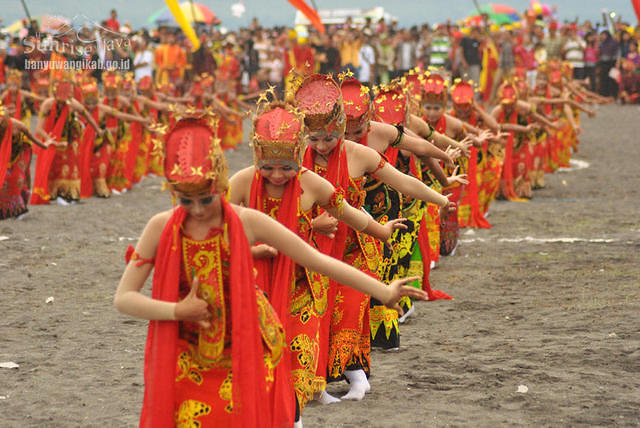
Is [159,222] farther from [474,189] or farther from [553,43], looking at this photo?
[553,43]

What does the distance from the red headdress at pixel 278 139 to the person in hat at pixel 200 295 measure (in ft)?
2.57

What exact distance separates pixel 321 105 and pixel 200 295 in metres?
1.90

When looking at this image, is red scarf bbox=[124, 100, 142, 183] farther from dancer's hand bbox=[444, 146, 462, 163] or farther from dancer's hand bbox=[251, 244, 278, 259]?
dancer's hand bbox=[251, 244, 278, 259]

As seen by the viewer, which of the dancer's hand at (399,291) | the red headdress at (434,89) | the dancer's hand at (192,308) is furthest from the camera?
the red headdress at (434,89)

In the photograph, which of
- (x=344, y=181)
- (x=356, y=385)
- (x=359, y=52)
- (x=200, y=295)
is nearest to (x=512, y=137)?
(x=356, y=385)

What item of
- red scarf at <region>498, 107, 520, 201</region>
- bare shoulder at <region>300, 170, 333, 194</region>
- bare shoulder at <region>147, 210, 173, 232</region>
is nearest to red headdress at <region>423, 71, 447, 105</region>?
bare shoulder at <region>300, 170, 333, 194</region>

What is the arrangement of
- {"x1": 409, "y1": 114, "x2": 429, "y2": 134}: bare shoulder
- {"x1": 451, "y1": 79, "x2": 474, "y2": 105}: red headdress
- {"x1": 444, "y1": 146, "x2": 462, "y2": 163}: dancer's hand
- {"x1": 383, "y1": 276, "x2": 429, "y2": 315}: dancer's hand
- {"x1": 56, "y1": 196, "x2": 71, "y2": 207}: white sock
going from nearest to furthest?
{"x1": 383, "y1": 276, "x2": 429, "y2": 315}: dancer's hand
{"x1": 444, "y1": 146, "x2": 462, "y2": 163}: dancer's hand
{"x1": 409, "y1": 114, "x2": 429, "y2": 134}: bare shoulder
{"x1": 451, "y1": 79, "x2": 474, "y2": 105}: red headdress
{"x1": 56, "y1": 196, "x2": 71, "y2": 207}: white sock

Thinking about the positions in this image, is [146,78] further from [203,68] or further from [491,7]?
[491,7]

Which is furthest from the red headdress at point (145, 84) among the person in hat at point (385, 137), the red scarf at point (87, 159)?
the person in hat at point (385, 137)

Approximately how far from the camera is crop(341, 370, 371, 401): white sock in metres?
5.61

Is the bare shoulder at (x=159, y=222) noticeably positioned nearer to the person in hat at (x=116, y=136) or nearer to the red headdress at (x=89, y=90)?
the red headdress at (x=89, y=90)

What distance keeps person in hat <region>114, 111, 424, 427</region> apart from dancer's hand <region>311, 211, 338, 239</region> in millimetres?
1332

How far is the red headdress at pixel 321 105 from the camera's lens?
17.2ft

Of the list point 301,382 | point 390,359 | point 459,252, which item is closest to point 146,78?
point 459,252
